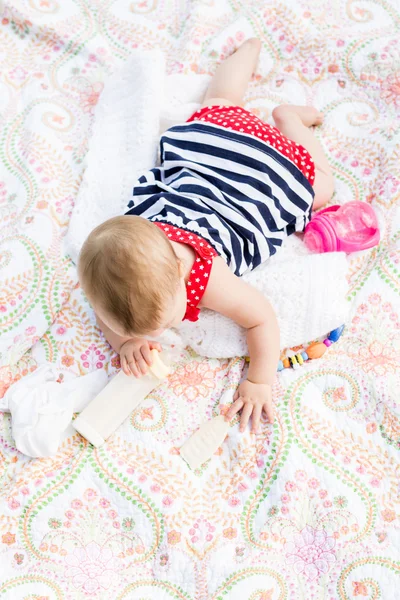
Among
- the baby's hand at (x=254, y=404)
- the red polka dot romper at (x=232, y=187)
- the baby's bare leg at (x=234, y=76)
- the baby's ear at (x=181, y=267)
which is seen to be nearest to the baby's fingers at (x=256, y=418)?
the baby's hand at (x=254, y=404)

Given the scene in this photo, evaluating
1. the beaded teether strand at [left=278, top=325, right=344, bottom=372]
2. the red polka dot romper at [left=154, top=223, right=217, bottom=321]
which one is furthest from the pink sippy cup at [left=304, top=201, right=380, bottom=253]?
the red polka dot romper at [left=154, top=223, right=217, bottom=321]

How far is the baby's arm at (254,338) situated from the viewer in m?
1.17

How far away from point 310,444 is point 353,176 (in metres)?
0.68

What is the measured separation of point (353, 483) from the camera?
113cm

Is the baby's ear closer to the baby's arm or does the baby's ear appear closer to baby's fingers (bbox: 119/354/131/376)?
the baby's arm

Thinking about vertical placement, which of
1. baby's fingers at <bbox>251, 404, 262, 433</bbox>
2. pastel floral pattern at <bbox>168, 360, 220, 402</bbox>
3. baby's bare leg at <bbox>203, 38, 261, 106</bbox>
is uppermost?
baby's bare leg at <bbox>203, 38, 261, 106</bbox>

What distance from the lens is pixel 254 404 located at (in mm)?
1200

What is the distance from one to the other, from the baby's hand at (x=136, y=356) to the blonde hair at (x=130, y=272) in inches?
7.8

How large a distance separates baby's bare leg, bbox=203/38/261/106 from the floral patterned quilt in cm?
6

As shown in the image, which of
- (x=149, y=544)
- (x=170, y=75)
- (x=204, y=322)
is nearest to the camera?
(x=149, y=544)

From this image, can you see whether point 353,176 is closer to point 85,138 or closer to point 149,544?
point 85,138

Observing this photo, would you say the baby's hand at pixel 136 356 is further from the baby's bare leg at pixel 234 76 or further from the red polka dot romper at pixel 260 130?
the baby's bare leg at pixel 234 76

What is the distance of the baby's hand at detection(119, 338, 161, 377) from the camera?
1206 millimetres

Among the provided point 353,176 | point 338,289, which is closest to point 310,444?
point 338,289
